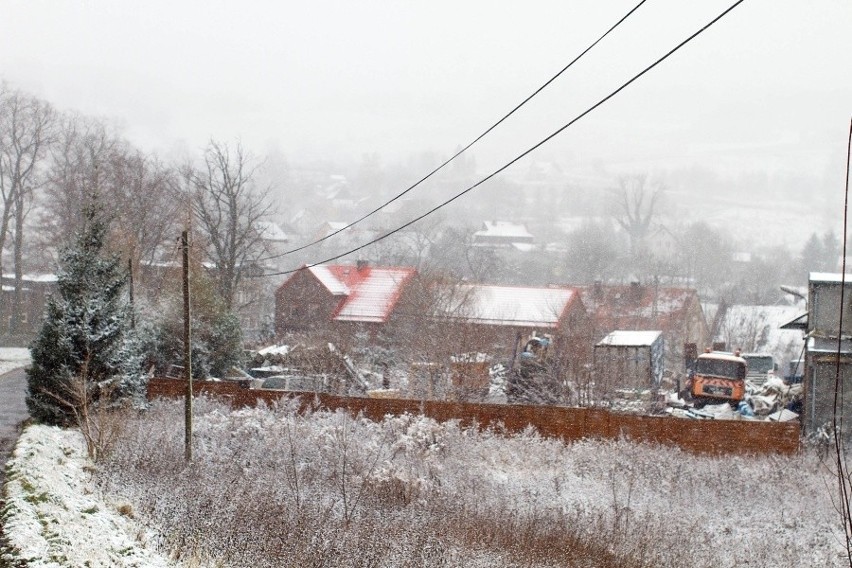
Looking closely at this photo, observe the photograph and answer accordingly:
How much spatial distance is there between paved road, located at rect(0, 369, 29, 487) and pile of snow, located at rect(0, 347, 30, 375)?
0.86 m

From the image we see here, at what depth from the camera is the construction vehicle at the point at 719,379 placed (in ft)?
112

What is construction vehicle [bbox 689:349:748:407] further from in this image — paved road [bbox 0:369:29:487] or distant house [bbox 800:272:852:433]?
paved road [bbox 0:369:29:487]

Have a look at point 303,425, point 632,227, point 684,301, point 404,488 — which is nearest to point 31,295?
point 684,301

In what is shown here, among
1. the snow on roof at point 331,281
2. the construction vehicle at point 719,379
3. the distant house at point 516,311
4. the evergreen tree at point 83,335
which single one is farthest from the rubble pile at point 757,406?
the snow on roof at point 331,281

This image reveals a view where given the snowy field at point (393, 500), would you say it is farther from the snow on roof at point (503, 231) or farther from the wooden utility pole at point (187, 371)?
the snow on roof at point (503, 231)

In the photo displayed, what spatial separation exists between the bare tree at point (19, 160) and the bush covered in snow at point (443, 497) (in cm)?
3659

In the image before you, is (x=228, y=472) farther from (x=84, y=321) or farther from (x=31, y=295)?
(x=31, y=295)

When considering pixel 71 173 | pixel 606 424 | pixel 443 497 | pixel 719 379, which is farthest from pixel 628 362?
pixel 71 173

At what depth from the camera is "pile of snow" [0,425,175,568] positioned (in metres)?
9.95

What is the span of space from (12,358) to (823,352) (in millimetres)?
30411

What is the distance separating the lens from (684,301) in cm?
5731

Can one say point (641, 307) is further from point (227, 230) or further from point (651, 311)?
point (227, 230)

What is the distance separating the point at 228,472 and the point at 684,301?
149ft

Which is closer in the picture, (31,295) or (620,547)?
(620,547)
